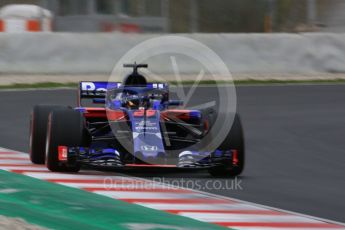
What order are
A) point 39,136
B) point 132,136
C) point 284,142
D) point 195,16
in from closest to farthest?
point 132,136
point 39,136
point 284,142
point 195,16

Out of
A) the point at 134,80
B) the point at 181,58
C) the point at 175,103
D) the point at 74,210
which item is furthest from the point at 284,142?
the point at 181,58

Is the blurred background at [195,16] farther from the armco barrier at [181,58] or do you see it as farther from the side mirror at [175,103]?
the side mirror at [175,103]

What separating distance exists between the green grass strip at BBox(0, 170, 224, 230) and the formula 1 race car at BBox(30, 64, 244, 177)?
0.78 metres

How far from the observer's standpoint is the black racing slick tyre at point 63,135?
9.72 meters

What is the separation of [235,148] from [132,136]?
1060 mm

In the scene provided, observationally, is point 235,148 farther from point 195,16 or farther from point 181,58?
point 195,16

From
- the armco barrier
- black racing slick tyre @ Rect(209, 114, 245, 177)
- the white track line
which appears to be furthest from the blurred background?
the white track line

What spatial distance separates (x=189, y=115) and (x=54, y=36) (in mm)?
12091

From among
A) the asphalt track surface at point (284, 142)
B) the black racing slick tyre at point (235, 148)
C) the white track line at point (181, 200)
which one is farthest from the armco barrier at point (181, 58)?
the black racing slick tyre at point (235, 148)

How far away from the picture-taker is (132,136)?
986 centimetres

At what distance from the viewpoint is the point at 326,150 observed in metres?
12.6

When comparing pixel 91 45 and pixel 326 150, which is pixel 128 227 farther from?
pixel 91 45

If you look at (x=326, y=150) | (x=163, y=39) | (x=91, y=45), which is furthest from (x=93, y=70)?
(x=326, y=150)

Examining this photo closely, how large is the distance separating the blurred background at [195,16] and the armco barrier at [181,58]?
5.72 metres
